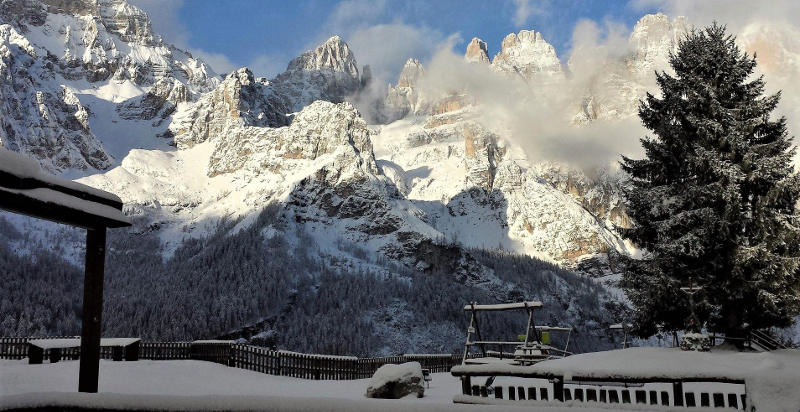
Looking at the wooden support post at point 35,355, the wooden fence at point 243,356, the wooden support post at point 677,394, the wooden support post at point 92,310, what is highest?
the wooden support post at point 92,310

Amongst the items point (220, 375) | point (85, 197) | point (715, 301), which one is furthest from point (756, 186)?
point (220, 375)

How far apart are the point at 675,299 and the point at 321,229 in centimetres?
16236

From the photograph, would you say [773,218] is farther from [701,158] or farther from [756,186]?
[701,158]

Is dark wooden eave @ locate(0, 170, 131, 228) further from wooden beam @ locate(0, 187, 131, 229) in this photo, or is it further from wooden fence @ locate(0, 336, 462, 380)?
wooden fence @ locate(0, 336, 462, 380)

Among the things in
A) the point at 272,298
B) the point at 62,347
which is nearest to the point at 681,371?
the point at 62,347

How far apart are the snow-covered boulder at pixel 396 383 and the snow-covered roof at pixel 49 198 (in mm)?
9987

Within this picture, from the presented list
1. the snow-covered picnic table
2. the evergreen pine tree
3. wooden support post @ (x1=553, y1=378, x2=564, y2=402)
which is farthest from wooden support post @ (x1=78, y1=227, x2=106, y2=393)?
the evergreen pine tree

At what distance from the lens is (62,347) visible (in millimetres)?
21469

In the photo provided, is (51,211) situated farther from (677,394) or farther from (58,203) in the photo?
(677,394)

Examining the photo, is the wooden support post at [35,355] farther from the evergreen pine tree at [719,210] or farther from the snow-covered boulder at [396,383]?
the evergreen pine tree at [719,210]

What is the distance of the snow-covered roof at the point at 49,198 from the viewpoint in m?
5.76

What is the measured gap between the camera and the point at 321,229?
176125 millimetres

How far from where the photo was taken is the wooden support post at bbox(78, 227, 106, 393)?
23.5 feet

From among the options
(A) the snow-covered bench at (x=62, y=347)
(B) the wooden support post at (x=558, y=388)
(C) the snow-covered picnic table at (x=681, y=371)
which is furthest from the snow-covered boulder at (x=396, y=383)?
(A) the snow-covered bench at (x=62, y=347)
